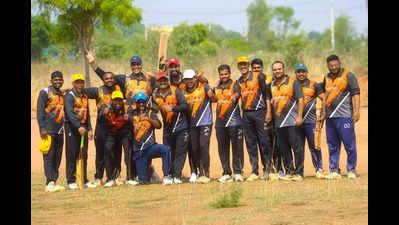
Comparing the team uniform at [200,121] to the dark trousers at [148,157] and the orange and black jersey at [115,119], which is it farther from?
the orange and black jersey at [115,119]

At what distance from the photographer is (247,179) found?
12.9m

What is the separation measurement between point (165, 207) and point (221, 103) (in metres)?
3.05

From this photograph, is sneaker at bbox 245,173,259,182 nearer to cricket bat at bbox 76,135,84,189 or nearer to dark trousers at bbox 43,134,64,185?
cricket bat at bbox 76,135,84,189

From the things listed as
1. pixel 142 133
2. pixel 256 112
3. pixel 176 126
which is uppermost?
pixel 256 112

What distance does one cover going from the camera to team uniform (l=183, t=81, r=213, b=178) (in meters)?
13.0

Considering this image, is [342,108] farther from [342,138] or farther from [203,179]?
[203,179]

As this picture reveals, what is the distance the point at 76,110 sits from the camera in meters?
12.9

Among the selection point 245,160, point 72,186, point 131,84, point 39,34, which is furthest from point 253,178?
point 39,34

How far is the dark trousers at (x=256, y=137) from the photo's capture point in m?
13.0

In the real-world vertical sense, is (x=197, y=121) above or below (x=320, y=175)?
above

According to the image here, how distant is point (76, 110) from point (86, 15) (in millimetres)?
18352

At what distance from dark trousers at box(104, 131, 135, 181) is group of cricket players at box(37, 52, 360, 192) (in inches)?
0.7

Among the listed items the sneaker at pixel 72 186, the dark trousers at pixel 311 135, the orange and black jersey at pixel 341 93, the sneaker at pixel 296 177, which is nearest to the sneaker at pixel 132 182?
the sneaker at pixel 72 186

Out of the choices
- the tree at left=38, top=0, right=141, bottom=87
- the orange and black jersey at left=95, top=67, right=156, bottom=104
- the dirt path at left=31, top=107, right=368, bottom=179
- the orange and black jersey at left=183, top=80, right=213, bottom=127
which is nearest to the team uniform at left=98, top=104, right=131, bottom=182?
the orange and black jersey at left=95, top=67, right=156, bottom=104
